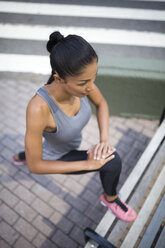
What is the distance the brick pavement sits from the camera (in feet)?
9.68

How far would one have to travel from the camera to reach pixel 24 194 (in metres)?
3.29

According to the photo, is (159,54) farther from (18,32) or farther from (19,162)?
(19,162)

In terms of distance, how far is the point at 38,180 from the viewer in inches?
136

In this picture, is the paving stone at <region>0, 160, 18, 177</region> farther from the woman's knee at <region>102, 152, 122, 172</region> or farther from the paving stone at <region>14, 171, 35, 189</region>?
the woman's knee at <region>102, 152, 122, 172</region>

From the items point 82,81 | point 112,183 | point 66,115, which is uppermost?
point 82,81

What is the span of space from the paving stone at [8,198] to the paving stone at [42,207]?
274mm

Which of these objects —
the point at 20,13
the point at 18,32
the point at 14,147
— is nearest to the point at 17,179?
the point at 14,147

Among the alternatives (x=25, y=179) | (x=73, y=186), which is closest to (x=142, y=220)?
(x=73, y=186)

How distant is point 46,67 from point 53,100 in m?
3.60

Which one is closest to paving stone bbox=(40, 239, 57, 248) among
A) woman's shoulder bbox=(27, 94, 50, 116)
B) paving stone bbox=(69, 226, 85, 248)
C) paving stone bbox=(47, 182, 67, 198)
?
paving stone bbox=(69, 226, 85, 248)

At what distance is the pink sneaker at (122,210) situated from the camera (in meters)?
2.57

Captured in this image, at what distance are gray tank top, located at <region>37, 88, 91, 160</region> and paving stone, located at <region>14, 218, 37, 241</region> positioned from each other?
3.93 feet

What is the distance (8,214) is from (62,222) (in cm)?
77

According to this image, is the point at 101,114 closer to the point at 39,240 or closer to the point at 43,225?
the point at 43,225
